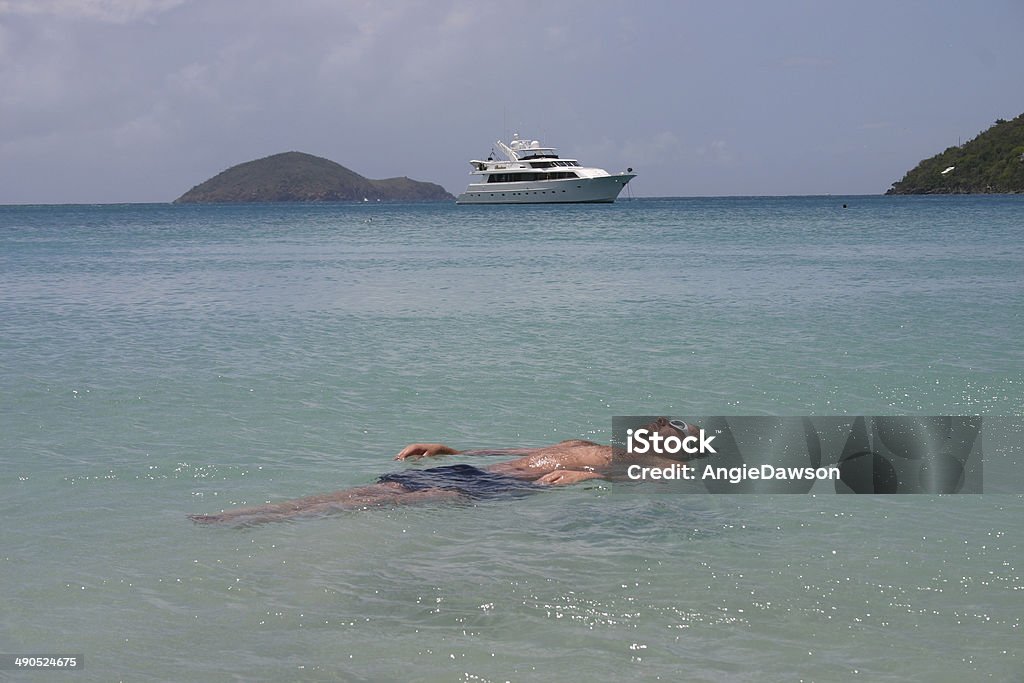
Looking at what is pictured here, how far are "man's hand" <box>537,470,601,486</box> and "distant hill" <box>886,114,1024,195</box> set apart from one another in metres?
149

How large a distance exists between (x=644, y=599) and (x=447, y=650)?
4.09 ft

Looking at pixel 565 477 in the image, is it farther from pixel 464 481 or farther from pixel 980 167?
pixel 980 167

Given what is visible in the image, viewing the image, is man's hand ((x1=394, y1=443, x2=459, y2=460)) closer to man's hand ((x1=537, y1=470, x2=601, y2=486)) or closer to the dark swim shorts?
the dark swim shorts

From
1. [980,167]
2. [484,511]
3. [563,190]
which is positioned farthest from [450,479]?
[980,167]

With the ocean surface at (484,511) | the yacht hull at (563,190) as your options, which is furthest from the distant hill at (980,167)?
the ocean surface at (484,511)

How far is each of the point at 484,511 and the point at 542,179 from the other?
324 feet

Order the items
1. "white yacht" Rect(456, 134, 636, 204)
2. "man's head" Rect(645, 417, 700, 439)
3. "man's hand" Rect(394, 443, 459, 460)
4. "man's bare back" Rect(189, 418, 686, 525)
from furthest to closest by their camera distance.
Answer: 1. "white yacht" Rect(456, 134, 636, 204)
2. "man's hand" Rect(394, 443, 459, 460)
3. "man's head" Rect(645, 417, 700, 439)
4. "man's bare back" Rect(189, 418, 686, 525)

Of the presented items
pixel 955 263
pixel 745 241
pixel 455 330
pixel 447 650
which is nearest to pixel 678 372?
pixel 455 330

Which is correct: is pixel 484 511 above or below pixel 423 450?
below

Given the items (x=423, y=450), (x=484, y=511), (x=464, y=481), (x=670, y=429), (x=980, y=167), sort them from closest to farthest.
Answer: (x=484, y=511) < (x=464, y=481) < (x=670, y=429) < (x=423, y=450) < (x=980, y=167)

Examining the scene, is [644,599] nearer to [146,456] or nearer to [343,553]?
→ [343,553]

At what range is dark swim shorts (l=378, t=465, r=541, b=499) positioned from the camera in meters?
7.54

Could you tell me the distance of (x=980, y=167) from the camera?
151625 millimetres

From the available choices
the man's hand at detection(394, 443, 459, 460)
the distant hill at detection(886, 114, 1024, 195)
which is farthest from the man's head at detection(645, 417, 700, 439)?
the distant hill at detection(886, 114, 1024, 195)
